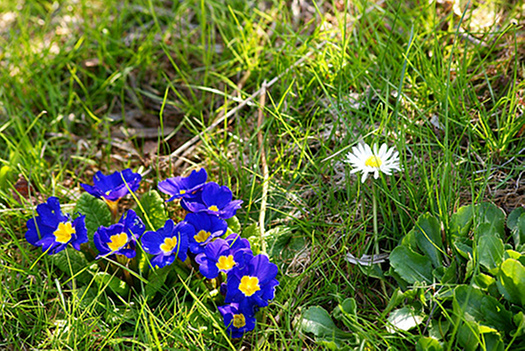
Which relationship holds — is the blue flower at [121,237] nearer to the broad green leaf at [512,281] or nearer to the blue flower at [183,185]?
the blue flower at [183,185]

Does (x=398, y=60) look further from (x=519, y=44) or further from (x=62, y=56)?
(x=62, y=56)

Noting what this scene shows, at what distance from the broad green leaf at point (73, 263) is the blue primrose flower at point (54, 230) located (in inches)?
1.7

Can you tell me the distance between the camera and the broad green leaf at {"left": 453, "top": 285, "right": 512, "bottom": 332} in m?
1.47

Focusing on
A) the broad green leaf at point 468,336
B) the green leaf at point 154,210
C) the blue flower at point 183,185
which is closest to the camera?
the broad green leaf at point 468,336

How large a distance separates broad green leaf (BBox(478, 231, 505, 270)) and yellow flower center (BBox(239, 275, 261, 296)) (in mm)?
662

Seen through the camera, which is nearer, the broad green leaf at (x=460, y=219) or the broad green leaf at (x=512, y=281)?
the broad green leaf at (x=512, y=281)

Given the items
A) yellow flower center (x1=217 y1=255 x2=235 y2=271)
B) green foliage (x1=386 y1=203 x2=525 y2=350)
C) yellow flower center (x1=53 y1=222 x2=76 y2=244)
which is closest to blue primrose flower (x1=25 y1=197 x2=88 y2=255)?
yellow flower center (x1=53 y1=222 x2=76 y2=244)

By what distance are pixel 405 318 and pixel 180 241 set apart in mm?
730

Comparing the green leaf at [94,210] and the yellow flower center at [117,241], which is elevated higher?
the yellow flower center at [117,241]

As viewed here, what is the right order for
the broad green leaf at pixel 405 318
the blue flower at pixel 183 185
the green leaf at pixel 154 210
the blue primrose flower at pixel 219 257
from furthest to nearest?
the green leaf at pixel 154 210, the blue flower at pixel 183 185, the blue primrose flower at pixel 219 257, the broad green leaf at pixel 405 318

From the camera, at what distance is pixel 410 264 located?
1.65 m

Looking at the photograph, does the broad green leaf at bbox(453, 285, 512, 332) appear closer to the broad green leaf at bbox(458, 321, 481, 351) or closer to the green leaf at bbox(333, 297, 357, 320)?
the broad green leaf at bbox(458, 321, 481, 351)

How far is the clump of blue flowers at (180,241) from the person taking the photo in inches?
63.3

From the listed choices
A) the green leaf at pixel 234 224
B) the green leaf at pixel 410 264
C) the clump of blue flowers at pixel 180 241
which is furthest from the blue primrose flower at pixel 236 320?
the green leaf at pixel 410 264
